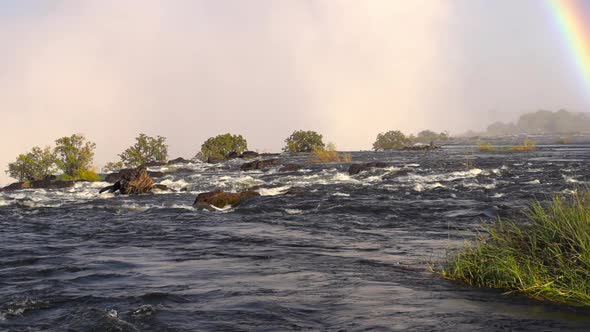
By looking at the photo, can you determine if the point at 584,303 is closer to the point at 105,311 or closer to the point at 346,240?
the point at 105,311

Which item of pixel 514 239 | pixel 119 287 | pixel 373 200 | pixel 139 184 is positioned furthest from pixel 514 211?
pixel 139 184

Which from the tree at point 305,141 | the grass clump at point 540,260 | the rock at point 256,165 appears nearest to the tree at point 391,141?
the tree at point 305,141

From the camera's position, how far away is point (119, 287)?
35.6 feet

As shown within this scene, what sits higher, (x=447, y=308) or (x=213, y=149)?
(x=213, y=149)

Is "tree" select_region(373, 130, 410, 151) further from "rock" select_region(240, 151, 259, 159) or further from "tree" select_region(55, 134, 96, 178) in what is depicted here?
"tree" select_region(55, 134, 96, 178)

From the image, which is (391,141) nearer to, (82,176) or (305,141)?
(305,141)

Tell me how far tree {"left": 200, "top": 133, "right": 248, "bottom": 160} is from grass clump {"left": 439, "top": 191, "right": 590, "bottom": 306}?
66.0m

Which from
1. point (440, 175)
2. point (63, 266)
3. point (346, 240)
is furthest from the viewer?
point (440, 175)

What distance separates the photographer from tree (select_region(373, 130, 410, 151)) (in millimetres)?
98438

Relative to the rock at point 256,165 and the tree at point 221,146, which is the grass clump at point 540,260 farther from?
the tree at point 221,146

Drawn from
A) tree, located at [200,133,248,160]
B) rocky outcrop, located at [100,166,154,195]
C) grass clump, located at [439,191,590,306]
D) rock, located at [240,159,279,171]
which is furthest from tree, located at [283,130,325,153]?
grass clump, located at [439,191,590,306]

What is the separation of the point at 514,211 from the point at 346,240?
6868 mm

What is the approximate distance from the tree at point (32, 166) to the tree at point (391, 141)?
58042 mm

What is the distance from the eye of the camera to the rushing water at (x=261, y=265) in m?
8.49
